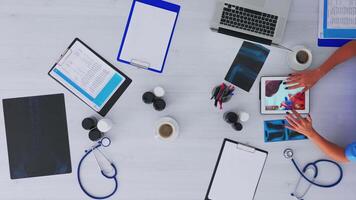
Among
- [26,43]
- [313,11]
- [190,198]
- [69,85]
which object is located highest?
[313,11]

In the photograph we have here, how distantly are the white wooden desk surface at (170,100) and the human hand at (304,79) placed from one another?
5 centimetres

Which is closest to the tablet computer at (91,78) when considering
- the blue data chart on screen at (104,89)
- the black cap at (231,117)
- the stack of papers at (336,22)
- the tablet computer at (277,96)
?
the blue data chart on screen at (104,89)

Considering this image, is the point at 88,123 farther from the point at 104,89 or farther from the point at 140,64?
the point at 140,64

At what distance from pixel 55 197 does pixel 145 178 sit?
0.39 m

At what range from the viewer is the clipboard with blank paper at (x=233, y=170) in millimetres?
1336

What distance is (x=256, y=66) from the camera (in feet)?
4.42

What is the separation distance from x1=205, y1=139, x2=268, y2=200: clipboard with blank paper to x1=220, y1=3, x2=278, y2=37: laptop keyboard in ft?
1.63

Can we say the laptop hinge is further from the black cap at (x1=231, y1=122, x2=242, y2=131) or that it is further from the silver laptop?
the black cap at (x1=231, y1=122, x2=242, y2=131)

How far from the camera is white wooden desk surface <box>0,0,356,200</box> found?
132 centimetres

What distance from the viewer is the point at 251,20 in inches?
52.5

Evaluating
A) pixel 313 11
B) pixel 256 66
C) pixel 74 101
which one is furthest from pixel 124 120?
pixel 313 11

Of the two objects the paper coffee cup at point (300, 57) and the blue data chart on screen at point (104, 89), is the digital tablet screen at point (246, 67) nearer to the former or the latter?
the paper coffee cup at point (300, 57)

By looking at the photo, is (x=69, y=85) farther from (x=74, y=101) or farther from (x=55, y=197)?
(x=55, y=197)

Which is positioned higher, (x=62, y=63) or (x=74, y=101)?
(x=62, y=63)
